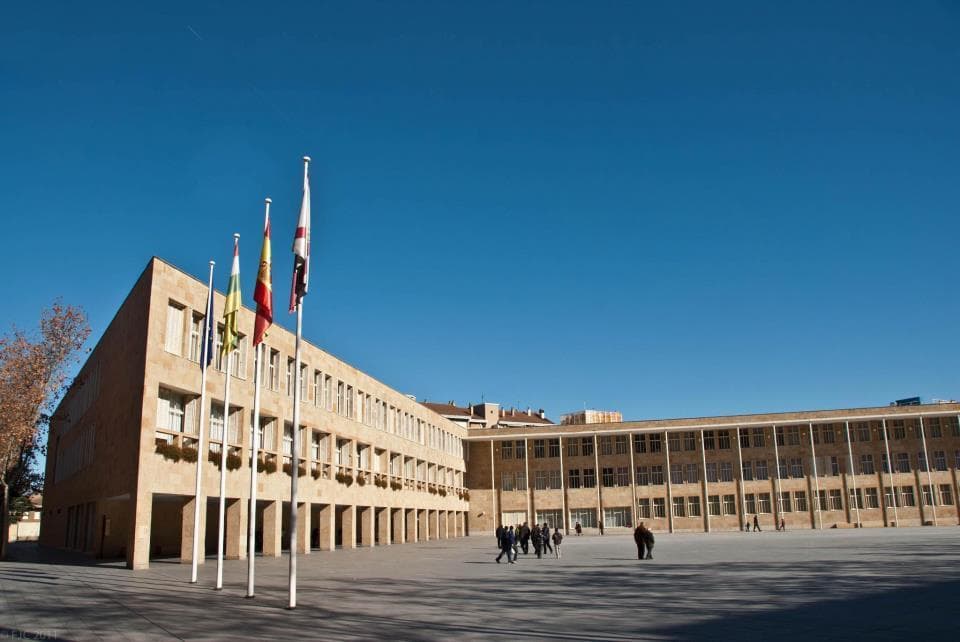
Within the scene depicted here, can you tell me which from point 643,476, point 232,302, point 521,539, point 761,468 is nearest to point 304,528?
point 521,539

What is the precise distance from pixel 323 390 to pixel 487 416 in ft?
215

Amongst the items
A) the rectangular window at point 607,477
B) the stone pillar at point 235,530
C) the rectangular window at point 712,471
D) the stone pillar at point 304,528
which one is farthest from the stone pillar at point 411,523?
the rectangular window at point 712,471

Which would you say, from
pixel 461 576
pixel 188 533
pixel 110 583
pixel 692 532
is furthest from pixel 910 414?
pixel 110 583

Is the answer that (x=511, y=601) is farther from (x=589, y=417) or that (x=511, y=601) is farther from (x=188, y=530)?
(x=589, y=417)

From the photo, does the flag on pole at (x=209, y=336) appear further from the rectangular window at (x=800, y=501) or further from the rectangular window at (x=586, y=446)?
the rectangular window at (x=800, y=501)

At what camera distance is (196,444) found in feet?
105

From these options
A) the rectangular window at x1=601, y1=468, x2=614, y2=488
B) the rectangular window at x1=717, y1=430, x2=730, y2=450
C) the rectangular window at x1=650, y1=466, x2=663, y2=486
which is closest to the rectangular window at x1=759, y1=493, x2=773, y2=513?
the rectangular window at x1=717, y1=430, x2=730, y2=450

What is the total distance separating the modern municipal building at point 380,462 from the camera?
101 ft

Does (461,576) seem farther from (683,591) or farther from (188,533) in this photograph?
(188,533)

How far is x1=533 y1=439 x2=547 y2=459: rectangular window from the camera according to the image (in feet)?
259

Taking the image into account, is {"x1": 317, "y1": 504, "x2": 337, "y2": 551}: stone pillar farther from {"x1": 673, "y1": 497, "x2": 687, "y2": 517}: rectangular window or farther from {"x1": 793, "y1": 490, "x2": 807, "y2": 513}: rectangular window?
{"x1": 793, "y1": 490, "x2": 807, "y2": 513}: rectangular window

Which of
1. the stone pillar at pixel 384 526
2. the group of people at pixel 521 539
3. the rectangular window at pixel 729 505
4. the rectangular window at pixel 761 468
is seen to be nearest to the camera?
the group of people at pixel 521 539

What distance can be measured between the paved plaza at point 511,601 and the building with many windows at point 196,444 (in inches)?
179

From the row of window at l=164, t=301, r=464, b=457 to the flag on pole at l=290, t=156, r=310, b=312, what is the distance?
1007 cm
